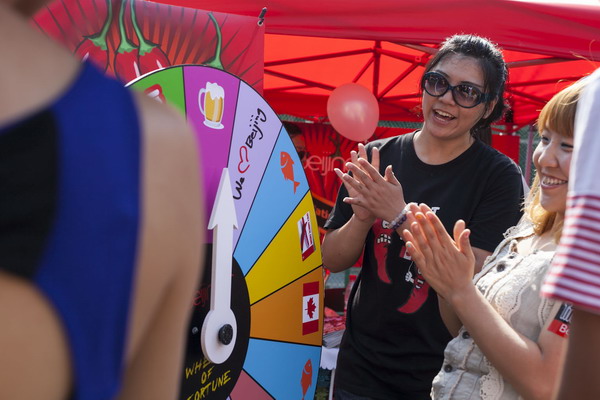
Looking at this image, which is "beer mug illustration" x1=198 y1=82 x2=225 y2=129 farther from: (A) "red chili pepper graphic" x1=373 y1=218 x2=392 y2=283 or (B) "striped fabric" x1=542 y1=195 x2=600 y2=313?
(B) "striped fabric" x1=542 y1=195 x2=600 y2=313

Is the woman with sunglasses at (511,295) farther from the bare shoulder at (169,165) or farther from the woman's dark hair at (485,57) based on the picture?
the bare shoulder at (169,165)

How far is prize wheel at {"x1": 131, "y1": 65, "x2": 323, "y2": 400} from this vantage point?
1.46 meters

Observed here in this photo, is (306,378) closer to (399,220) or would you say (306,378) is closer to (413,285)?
(413,285)

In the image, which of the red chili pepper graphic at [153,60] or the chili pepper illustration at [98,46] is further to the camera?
the red chili pepper graphic at [153,60]

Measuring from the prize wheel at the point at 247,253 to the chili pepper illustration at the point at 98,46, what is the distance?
0.73ft

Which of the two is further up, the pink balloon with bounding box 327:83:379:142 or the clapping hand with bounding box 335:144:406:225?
the pink balloon with bounding box 327:83:379:142

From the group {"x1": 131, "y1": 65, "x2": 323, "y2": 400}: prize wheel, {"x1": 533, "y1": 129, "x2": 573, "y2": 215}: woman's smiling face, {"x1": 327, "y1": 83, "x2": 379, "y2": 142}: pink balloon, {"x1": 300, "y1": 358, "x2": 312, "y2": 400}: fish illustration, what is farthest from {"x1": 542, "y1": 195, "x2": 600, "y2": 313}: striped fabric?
{"x1": 327, "y1": 83, "x2": 379, "y2": 142}: pink balloon

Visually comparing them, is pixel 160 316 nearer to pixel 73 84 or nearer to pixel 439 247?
pixel 73 84

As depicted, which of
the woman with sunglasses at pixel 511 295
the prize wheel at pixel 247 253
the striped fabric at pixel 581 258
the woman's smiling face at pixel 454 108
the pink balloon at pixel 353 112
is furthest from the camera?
the pink balloon at pixel 353 112

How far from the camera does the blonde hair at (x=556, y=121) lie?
1.28 m

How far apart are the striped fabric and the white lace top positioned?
0.72 meters

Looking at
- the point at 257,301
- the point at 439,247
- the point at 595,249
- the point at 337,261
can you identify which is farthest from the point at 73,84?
the point at 337,261

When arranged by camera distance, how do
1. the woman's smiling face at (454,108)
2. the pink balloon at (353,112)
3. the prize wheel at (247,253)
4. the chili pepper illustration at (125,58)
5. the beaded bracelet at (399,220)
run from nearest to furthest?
the prize wheel at (247,253) < the chili pepper illustration at (125,58) < the beaded bracelet at (399,220) < the woman's smiling face at (454,108) < the pink balloon at (353,112)

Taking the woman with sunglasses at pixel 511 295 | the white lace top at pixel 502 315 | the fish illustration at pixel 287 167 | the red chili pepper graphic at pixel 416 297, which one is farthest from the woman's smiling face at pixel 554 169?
the fish illustration at pixel 287 167
